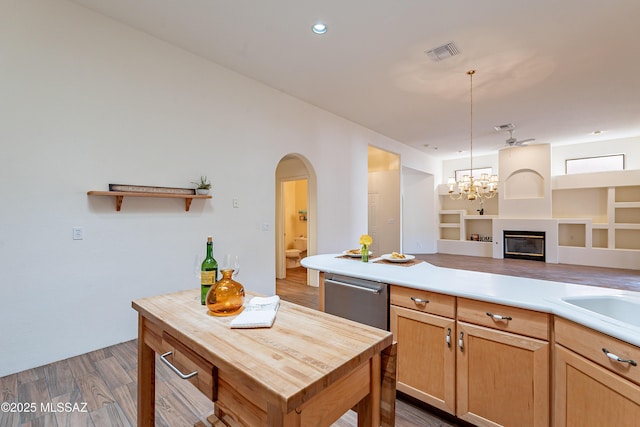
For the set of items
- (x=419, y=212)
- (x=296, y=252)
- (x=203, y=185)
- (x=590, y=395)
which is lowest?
(x=296, y=252)

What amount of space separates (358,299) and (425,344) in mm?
517

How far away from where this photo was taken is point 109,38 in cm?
275

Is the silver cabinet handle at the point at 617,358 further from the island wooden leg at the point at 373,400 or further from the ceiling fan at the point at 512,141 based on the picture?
the ceiling fan at the point at 512,141

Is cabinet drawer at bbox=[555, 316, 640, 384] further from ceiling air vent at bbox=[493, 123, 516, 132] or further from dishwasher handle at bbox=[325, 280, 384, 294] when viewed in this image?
ceiling air vent at bbox=[493, 123, 516, 132]

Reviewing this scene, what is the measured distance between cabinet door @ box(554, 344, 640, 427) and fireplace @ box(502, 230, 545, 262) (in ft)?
25.3

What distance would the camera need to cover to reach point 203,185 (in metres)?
3.27

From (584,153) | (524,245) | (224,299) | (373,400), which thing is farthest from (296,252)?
(584,153)

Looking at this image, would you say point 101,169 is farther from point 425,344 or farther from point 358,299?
point 425,344

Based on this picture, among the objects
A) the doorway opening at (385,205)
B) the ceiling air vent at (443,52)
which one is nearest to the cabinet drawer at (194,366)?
the ceiling air vent at (443,52)

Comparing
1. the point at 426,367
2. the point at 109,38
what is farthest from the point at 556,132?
the point at 109,38

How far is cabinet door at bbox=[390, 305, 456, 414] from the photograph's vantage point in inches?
68.6

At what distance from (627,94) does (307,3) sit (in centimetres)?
520

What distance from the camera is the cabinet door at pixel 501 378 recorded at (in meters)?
1.45

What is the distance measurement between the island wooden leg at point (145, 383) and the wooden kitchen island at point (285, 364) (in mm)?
186
